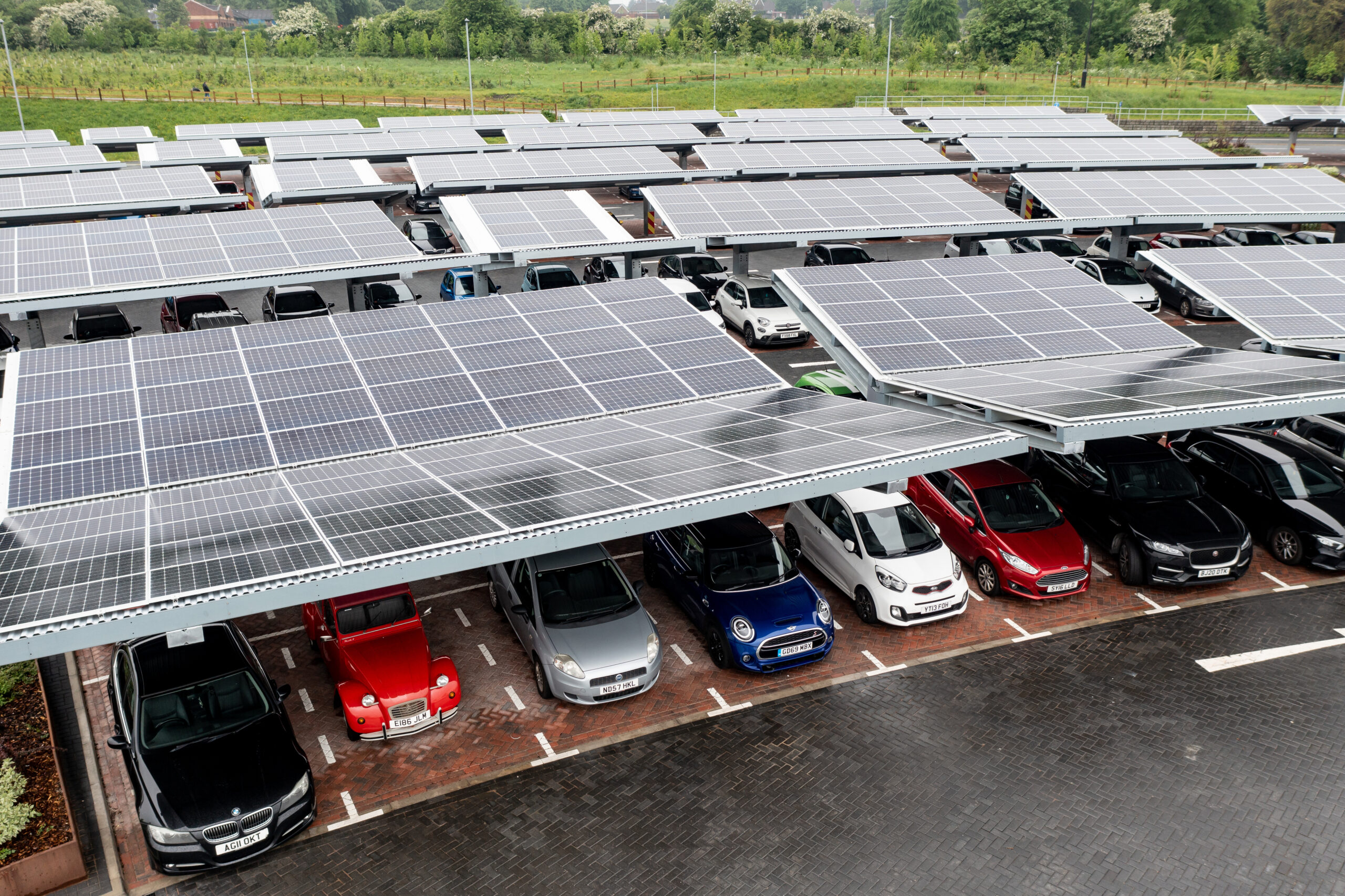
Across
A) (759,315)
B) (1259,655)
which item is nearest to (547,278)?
(759,315)

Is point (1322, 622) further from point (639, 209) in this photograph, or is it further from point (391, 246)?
point (639, 209)

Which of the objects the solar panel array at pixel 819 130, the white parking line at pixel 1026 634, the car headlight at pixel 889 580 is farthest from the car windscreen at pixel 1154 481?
the solar panel array at pixel 819 130

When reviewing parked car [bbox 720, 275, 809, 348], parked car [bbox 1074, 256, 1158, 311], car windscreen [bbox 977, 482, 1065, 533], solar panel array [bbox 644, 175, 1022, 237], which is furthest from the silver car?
parked car [bbox 1074, 256, 1158, 311]

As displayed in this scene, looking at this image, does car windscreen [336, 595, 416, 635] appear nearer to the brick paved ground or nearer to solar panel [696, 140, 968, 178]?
the brick paved ground

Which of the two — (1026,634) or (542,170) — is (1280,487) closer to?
(1026,634)

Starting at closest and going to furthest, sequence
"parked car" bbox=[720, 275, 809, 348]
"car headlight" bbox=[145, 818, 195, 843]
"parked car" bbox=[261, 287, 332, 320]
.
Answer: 1. "car headlight" bbox=[145, 818, 195, 843]
2. "parked car" bbox=[261, 287, 332, 320]
3. "parked car" bbox=[720, 275, 809, 348]
